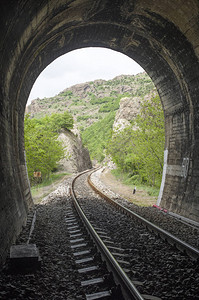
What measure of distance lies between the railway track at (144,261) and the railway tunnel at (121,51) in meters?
2.08

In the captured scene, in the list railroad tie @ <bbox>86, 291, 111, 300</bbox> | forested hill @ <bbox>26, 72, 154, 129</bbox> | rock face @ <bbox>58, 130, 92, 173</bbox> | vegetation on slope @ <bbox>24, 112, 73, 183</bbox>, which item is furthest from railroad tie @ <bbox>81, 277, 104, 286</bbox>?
forested hill @ <bbox>26, 72, 154, 129</bbox>

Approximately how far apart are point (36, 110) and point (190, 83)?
16197 cm

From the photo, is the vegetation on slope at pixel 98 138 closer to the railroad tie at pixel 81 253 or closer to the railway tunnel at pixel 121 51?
the railway tunnel at pixel 121 51

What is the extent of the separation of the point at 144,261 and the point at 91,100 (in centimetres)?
17847

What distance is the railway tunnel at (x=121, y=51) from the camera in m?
5.79

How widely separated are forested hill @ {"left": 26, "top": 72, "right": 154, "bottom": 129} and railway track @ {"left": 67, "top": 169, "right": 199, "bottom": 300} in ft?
421

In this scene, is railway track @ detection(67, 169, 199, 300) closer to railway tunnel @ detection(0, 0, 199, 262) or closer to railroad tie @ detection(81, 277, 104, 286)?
railroad tie @ detection(81, 277, 104, 286)

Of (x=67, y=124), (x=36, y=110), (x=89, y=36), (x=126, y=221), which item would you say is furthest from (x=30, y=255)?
(x=36, y=110)

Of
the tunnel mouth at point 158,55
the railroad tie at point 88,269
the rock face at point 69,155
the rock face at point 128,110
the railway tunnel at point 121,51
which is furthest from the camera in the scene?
the rock face at point 128,110

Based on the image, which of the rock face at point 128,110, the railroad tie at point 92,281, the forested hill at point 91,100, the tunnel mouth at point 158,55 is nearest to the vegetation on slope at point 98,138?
the rock face at point 128,110

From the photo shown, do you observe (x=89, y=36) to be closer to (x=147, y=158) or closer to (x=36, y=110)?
(x=147, y=158)

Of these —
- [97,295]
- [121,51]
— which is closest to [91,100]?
[121,51]

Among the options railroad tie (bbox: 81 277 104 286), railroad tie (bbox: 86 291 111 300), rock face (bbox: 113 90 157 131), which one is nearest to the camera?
railroad tie (bbox: 86 291 111 300)

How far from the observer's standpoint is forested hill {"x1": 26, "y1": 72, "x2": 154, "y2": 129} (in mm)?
146750
